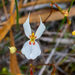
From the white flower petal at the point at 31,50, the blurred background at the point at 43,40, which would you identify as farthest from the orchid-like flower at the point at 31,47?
the blurred background at the point at 43,40

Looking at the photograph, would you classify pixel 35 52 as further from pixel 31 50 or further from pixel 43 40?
pixel 43 40

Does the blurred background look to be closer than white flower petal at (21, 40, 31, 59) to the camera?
No

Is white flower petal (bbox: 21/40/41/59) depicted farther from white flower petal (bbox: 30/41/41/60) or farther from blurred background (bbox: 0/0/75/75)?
blurred background (bbox: 0/0/75/75)

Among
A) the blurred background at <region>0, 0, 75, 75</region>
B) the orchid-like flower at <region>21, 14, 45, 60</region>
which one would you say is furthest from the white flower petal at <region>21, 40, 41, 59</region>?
the blurred background at <region>0, 0, 75, 75</region>

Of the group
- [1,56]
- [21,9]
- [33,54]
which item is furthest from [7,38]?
[33,54]

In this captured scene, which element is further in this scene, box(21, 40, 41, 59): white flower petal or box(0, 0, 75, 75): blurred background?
box(0, 0, 75, 75): blurred background

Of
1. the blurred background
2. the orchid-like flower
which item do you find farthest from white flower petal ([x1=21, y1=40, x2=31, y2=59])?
the blurred background

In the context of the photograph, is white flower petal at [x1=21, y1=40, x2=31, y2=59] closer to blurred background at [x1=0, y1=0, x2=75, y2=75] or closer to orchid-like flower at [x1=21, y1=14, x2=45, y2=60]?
orchid-like flower at [x1=21, y1=14, x2=45, y2=60]

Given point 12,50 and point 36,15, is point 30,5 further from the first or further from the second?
point 12,50

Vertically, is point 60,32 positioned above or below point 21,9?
below

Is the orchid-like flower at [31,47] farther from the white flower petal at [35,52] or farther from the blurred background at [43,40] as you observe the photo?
the blurred background at [43,40]
